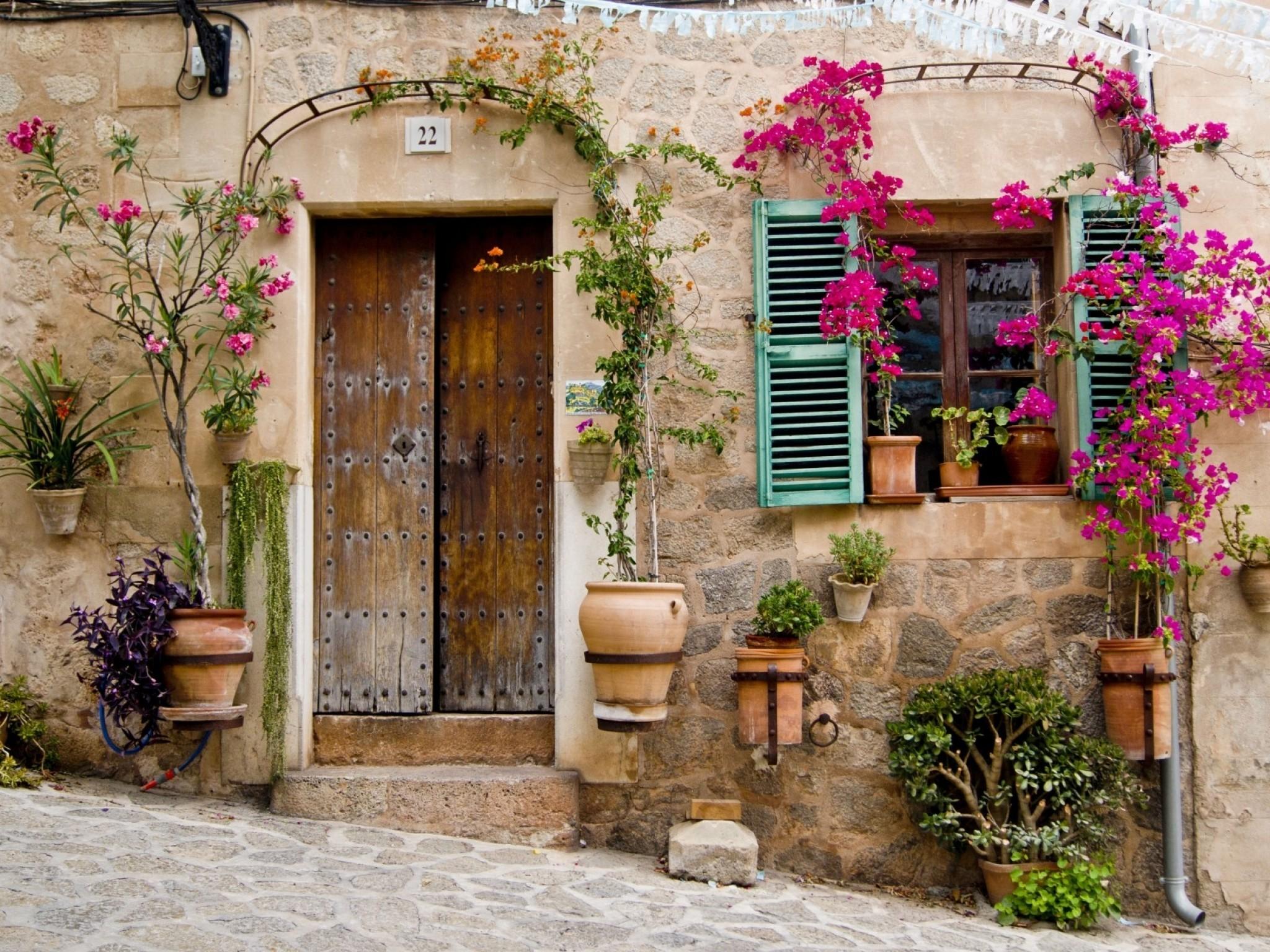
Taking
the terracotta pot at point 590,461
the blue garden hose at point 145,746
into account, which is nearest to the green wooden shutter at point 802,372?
the terracotta pot at point 590,461

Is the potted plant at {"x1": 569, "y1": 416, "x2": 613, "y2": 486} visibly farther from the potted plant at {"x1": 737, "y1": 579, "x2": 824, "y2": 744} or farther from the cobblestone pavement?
the cobblestone pavement

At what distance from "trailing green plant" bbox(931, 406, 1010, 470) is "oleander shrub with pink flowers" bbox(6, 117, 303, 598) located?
292 cm

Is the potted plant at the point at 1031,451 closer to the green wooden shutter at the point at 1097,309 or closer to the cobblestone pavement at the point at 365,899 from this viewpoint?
the green wooden shutter at the point at 1097,309

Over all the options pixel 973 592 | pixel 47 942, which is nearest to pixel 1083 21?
pixel 973 592

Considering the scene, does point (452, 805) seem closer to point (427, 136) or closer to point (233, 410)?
point (233, 410)

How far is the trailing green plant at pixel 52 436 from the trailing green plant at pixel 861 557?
3002 millimetres

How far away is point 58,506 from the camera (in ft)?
17.5

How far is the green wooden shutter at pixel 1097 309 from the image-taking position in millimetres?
5379

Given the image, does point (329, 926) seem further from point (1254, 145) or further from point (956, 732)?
point (1254, 145)

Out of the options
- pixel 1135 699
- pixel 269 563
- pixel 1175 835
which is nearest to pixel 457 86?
pixel 269 563

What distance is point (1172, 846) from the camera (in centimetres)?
512

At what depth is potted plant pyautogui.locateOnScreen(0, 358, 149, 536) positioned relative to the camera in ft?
17.5

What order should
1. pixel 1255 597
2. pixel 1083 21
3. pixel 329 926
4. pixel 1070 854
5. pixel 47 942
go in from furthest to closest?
pixel 1083 21
pixel 1255 597
pixel 1070 854
pixel 329 926
pixel 47 942

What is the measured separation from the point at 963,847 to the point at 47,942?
3.38 meters
